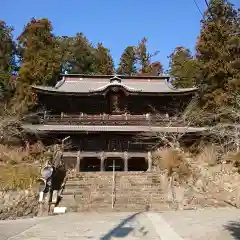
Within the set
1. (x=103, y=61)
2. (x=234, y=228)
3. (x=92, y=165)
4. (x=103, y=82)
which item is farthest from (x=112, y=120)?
(x=103, y=61)

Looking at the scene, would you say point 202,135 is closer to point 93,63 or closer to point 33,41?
point 33,41

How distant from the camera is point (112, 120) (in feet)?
84.5

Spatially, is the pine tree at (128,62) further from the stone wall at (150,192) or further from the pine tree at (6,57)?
the stone wall at (150,192)

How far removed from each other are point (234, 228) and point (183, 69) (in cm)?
3469

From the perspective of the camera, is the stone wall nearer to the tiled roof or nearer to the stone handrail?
the stone handrail

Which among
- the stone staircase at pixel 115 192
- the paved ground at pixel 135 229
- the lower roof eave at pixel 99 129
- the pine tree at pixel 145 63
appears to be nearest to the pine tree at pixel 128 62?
the pine tree at pixel 145 63

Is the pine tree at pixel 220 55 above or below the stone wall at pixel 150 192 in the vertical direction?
above

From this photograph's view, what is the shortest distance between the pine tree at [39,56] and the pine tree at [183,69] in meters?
16.4

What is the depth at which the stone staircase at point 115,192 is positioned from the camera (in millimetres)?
16750

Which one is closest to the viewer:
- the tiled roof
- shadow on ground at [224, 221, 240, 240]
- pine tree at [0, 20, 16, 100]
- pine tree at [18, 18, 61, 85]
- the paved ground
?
shadow on ground at [224, 221, 240, 240]

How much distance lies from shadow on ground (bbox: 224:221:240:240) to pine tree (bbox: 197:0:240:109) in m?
17.9

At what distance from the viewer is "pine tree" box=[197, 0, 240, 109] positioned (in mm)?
28087

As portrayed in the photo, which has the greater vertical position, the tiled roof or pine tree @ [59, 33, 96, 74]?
pine tree @ [59, 33, 96, 74]

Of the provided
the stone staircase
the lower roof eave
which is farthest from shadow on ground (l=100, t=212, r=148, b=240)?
the lower roof eave
